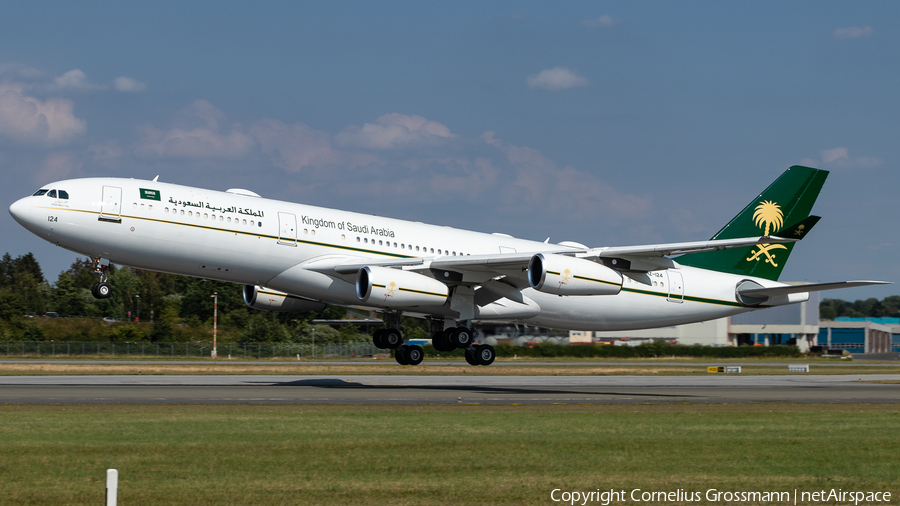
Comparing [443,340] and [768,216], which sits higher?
[768,216]

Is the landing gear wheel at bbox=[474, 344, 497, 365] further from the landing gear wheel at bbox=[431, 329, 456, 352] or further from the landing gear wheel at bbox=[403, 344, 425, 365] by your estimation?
the landing gear wheel at bbox=[403, 344, 425, 365]

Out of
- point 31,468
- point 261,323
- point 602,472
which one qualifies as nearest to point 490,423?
point 602,472

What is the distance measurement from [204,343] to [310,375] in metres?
30.8

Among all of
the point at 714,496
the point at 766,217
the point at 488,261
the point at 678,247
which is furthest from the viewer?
the point at 766,217

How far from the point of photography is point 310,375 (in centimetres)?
5191

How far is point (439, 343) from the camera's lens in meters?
41.5

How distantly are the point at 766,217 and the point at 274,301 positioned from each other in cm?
2511

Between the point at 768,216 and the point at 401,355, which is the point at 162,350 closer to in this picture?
the point at 401,355

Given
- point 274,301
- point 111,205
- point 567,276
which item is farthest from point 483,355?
point 111,205

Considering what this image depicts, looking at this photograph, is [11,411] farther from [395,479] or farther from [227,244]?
[395,479]

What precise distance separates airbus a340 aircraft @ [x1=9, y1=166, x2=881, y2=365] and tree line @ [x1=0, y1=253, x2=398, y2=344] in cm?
2212

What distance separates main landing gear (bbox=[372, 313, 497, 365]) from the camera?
132 ft

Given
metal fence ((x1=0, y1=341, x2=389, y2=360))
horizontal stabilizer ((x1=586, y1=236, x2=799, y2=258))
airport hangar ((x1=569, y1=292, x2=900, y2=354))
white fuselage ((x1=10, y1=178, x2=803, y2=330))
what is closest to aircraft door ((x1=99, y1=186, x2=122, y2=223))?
white fuselage ((x1=10, y1=178, x2=803, y2=330))

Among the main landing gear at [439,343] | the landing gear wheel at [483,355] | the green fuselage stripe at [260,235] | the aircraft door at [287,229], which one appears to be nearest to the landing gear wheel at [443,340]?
the main landing gear at [439,343]
